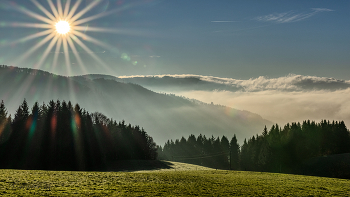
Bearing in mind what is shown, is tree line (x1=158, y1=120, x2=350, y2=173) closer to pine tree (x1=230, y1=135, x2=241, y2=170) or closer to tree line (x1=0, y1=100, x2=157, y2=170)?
pine tree (x1=230, y1=135, x2=241, y2=170)

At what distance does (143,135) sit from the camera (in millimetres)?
142000

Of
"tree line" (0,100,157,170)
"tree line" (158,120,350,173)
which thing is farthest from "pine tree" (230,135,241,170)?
"tree line" (0,100,157,170)

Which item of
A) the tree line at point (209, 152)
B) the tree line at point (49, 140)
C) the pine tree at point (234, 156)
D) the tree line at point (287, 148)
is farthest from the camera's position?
the tree line at point (209, 152)

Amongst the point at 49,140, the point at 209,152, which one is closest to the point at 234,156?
the point at 209,152

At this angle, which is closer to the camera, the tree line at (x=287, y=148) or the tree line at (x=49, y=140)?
the tree line at (x=49, y=140)

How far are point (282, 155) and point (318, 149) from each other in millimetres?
26058

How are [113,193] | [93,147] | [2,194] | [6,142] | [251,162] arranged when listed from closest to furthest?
[2,194] < [113,193] < [6,142] < [93,147] < [251,162]

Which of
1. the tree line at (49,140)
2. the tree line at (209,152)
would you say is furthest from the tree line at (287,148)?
the tree line at (49,140)

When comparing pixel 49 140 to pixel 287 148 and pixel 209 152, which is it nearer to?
pixel 287 148

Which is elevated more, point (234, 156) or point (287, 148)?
point (287, 148)

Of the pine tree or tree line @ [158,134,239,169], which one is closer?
the pine tree

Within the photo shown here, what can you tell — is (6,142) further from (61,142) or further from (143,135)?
(143,135)

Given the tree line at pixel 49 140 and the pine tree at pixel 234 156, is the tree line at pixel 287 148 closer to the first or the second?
the pine tree at pixel 234 156

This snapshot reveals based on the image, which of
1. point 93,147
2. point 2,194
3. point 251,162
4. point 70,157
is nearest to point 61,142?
point 70,157
